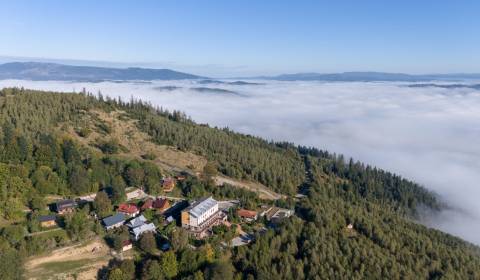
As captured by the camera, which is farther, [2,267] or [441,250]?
[441,250]

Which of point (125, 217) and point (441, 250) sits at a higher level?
point (125, 217)

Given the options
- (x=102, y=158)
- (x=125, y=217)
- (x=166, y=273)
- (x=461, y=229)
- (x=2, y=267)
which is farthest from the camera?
(x=461, y=229)

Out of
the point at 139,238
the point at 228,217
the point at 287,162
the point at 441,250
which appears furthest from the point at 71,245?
the point at 287,162

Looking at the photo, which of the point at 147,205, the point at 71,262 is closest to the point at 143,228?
the point at 147,205

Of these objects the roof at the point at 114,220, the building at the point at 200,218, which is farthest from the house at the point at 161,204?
the roof at the point at 114,220

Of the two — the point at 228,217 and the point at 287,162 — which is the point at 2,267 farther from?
the point at 287,162

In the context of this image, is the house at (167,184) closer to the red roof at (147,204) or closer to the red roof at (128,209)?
the red roof at (147,204)
